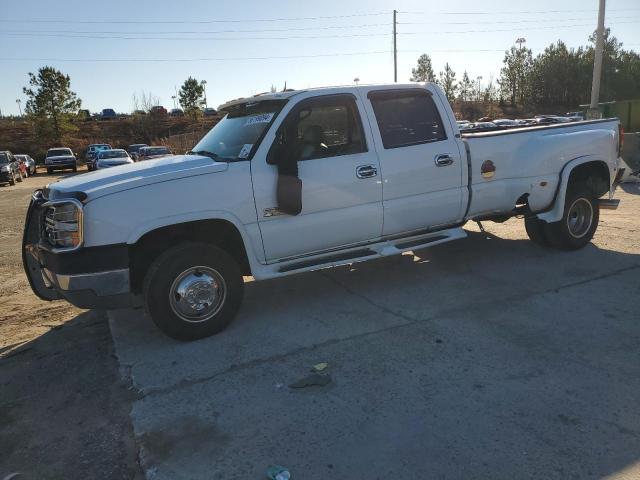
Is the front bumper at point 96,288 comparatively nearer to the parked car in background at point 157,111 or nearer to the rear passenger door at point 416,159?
the rear passenger door at point 416,159

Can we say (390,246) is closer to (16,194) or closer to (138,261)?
(138,261)

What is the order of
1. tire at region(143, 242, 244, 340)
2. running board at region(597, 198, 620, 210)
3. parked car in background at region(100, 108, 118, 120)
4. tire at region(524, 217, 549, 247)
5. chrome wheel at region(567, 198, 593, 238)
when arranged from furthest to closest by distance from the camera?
parked car in background at region(100, 108, 118, 120)
running board at region(597, 198, 620, 210)
tire at region(524, 217, 549, 247)
chrome wheel at region(567, 198, 593, 238)
tire at region(143, 242, 244, 340)

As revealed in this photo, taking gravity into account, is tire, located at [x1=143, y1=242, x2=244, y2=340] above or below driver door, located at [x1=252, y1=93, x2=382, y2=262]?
below

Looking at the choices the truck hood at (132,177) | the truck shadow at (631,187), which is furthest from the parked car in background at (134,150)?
the truck hood at (132,177)

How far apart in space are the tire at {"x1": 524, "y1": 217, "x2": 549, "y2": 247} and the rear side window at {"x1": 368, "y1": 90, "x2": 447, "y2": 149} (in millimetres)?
2139

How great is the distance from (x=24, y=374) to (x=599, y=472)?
13.3ft

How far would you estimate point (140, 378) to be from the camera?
3928mm

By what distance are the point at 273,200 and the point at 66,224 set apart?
1.67m

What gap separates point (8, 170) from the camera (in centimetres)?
2581

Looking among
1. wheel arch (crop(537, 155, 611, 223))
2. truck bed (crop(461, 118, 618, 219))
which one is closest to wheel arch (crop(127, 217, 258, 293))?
truck bed (crop(461, 118, 618, 219))

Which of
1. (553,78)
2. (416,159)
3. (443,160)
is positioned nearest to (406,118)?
(416,159)

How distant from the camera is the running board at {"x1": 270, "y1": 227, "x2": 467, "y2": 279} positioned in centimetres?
480

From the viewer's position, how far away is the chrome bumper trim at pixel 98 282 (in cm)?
406

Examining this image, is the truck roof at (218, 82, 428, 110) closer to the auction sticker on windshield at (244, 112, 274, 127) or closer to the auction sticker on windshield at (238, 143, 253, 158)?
the auction sticker on windshield at (244, 112, 274, 127)
